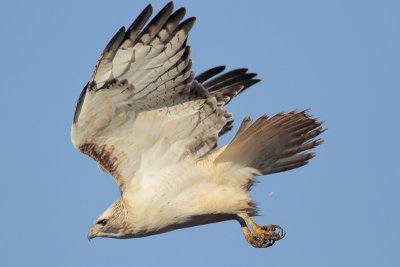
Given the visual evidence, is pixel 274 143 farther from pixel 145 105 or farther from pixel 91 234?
pixel 91 234

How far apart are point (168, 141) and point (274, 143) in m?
1.23

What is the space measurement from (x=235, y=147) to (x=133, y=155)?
118 centimetres

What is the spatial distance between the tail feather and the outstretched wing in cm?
44

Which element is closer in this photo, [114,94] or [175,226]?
[114,94]

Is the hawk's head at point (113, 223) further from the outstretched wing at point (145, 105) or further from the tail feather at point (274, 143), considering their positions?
the tail feather at point (274, 143)

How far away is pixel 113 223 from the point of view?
27.6ft

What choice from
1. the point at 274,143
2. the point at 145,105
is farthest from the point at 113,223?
the point at 274,143

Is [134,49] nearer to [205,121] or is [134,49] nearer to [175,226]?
[205,121]

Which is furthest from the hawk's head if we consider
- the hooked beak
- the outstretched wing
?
the outstretched wing

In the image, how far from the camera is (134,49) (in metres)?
7.73

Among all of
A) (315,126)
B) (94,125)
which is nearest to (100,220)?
(94,125)

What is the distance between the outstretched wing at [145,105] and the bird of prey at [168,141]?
0.01 m

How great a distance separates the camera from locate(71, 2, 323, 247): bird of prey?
25.5ft

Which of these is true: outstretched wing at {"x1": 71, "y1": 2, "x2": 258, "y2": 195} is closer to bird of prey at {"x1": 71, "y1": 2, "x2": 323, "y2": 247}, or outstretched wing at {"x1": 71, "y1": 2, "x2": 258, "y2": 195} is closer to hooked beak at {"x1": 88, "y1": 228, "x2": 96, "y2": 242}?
bird of prey at {"x1": 71, "y1": 2, "x2": 323, "y2": 247}
